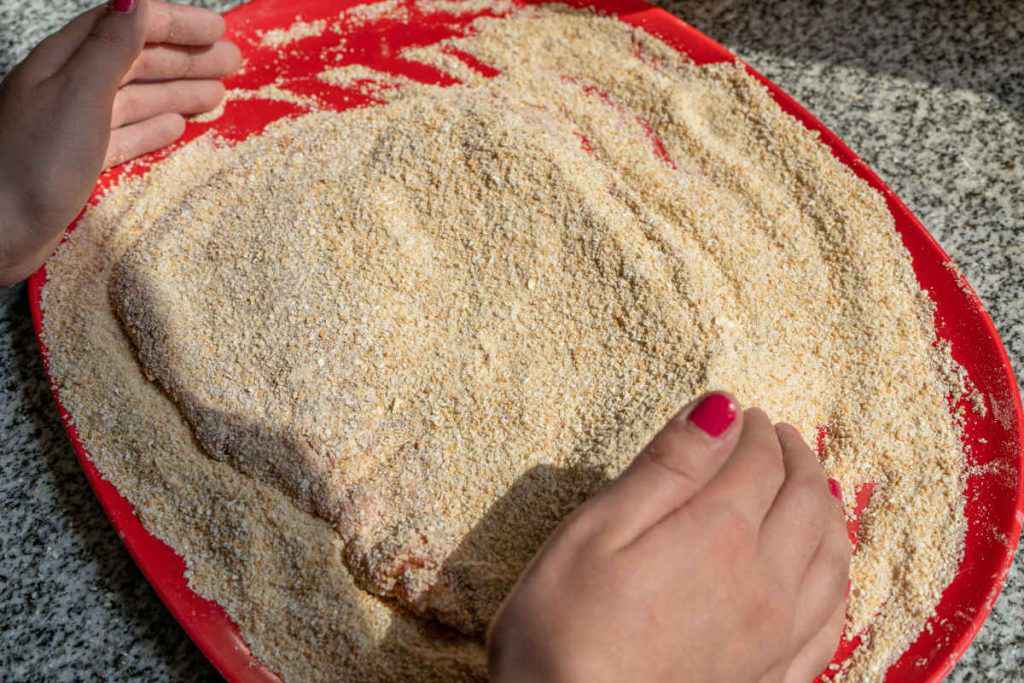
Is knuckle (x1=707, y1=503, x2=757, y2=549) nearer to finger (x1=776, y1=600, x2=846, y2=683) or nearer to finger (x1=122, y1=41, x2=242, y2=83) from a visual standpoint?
finger (x1=776, y1=600, x2=846, y2=683)

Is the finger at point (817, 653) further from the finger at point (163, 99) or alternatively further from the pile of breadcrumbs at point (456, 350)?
the finger at point (163, 99)

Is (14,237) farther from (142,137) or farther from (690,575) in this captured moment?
(690,575)

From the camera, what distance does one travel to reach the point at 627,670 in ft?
1.81

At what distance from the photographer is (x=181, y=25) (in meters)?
0.90

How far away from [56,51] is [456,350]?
49 cm

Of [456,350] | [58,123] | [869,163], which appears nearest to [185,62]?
[58,123]

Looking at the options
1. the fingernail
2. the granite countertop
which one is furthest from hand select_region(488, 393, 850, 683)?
the granite countertop

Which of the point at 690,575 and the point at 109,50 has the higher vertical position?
the point at 109,50

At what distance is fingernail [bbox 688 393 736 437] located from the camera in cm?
61

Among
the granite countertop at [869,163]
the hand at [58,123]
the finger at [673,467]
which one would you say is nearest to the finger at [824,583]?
the finger at [673,467]

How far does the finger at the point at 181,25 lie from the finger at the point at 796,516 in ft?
2.41

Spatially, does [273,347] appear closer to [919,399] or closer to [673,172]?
[673,172]

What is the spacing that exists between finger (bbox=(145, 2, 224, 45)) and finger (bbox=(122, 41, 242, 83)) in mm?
13

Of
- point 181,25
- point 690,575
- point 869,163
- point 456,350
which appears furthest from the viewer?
point 869,163
